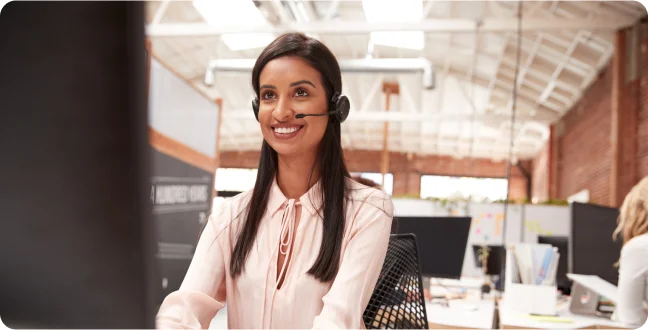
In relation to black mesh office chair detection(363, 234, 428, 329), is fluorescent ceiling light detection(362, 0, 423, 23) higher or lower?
higher

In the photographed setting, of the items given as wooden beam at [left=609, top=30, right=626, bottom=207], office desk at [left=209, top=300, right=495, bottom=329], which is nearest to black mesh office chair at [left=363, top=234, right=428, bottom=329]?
office desk at [left=209, top=300, right=495, bottom=329]

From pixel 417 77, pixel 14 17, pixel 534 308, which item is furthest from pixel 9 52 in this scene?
pixel 417 77

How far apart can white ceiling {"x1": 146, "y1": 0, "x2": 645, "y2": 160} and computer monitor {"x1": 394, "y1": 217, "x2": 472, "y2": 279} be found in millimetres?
1978

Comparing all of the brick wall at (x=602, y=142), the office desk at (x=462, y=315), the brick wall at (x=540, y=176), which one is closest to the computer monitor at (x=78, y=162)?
the office desk at (x=462, y=315)

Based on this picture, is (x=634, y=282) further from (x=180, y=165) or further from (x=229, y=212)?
(x=180, y=165)

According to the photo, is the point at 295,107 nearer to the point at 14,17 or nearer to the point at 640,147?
the point at 14,17

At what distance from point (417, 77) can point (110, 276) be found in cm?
1290

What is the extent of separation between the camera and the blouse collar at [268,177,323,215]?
1123 mm

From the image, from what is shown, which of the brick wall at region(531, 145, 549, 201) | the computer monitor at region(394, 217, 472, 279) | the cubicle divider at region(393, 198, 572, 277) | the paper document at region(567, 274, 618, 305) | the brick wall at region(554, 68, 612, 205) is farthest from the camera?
the brick wall at region(531, 145, 549, 201)

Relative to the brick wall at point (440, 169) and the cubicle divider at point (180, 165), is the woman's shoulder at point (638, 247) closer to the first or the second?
the cubicle divider at point (180, 165)

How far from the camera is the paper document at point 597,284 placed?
2.41 metres

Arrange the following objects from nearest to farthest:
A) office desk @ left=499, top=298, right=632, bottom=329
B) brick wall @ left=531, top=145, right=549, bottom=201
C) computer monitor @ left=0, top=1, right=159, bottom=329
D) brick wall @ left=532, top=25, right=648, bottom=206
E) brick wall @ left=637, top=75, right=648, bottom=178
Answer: computer monitor @ left=0, top=1, right=159, bottom=329 < office desk @ left=499, top=298, right=632, bottom=329 < brick wall @ left=637, top=75, right=648, bottom=178 < brick wall @ left=532, top=25, right=648, bottom=206 < brick wall @ left=531, top=145, right=549, bottom=201

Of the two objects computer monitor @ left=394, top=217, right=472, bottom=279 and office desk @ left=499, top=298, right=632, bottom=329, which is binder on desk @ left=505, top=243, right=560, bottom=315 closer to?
office desk @ left=499, top=298, right=632, bottom=329

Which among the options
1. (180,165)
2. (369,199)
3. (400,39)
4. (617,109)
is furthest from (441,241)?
(400,39)
